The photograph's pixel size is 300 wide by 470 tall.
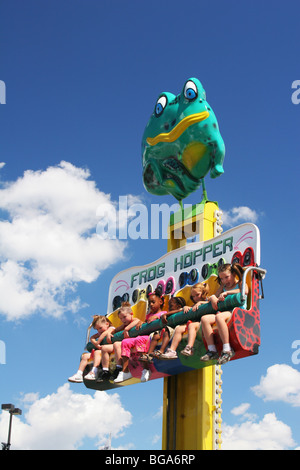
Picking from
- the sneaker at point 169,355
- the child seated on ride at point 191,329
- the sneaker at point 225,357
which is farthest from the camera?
the sneaker at point 169,355

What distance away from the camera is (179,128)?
39.5ft

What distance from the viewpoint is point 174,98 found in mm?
12688

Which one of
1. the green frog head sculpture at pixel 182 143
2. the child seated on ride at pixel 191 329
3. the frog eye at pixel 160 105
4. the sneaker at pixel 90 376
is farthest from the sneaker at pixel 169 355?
the frog eye at pixel 160 105

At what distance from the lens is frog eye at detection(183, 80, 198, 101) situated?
477 inches

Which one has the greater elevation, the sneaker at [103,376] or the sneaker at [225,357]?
the sneaker at [103,376]

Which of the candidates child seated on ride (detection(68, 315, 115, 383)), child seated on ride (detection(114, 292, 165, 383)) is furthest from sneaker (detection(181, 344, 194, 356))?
child seated on ride (detection(68, 315, 115, 383))

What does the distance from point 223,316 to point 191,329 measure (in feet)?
1.93

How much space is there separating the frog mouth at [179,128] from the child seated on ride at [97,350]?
3.64 meters

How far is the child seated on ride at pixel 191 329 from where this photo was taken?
9.37 metres

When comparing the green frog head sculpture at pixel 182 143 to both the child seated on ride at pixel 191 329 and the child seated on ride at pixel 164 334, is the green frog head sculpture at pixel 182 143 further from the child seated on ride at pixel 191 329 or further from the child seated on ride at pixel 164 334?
the child seated on ride at pixel 164 334

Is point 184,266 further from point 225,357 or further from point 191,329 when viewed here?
point 225,357

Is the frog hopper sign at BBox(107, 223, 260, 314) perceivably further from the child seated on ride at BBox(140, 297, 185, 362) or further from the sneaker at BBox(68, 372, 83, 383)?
the sneaker at BBox(68, 372, 83, 383)
